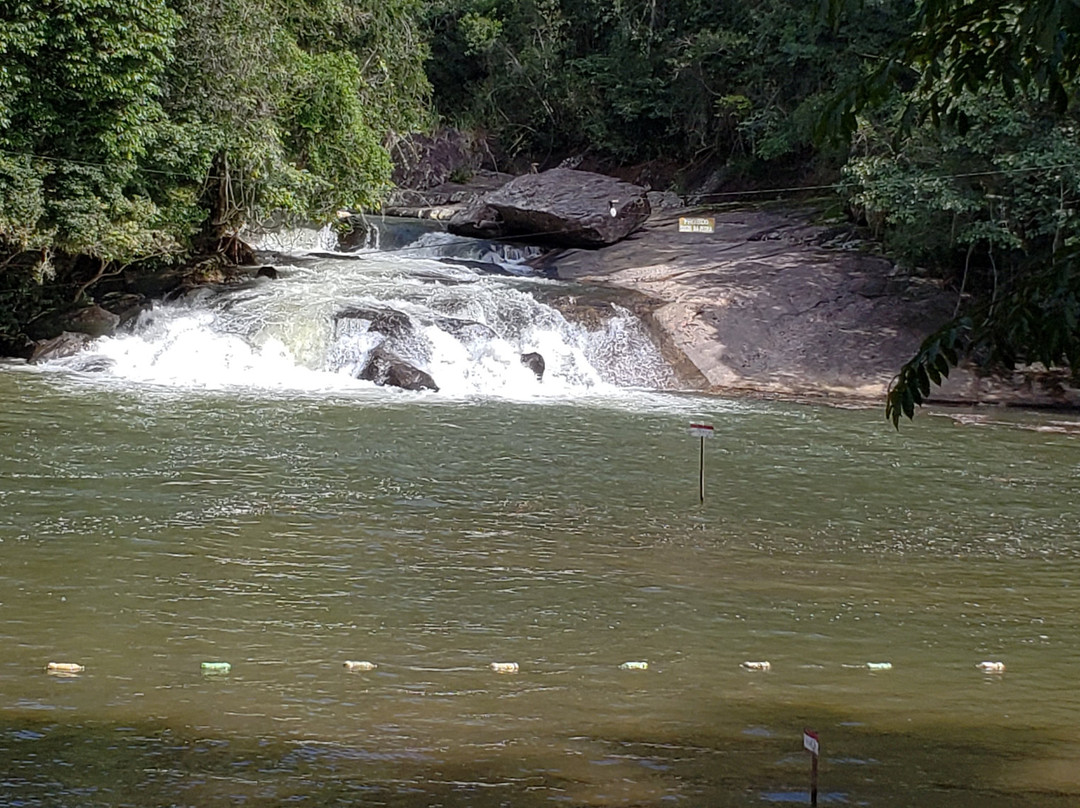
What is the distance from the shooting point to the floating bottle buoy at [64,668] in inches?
274

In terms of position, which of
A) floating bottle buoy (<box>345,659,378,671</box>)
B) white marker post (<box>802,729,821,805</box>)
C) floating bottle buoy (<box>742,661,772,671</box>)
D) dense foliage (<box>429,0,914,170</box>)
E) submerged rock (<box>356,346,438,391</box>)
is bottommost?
floating bottle buoy (<box>345,659,378,671</box>)

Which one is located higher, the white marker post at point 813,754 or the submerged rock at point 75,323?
the submerged rock at point 75,323

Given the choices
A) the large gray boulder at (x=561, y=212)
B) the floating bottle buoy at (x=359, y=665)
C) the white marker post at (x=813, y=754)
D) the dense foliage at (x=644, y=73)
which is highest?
the dense foliage at (x=644, y=73)

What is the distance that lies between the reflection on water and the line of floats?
0.22ft

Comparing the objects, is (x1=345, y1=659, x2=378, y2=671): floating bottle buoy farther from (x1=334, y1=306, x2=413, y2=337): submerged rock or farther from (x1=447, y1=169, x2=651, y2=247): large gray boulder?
(x1=447, y1=169, x2=651, y2=247): large gray boulder

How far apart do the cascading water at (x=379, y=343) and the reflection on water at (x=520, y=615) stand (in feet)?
12.8

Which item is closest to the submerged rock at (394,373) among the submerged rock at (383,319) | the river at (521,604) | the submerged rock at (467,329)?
the submerged rock at (383,319)

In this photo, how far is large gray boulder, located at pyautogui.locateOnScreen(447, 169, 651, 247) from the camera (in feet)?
88.1

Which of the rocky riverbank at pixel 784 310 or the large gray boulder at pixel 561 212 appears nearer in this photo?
the rocky riverbank at pixel 784 310

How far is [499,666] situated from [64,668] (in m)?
2.36

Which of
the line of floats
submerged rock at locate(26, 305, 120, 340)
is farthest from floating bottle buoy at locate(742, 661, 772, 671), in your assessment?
submerged rock at locate(26, 305, 120, 340)

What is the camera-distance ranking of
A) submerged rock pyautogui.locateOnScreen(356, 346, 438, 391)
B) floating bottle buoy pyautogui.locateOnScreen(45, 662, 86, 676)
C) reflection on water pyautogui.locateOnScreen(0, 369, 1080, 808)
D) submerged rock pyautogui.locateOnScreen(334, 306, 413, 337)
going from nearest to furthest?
reflection on water pyautogui.locateOnScreen(0, 369, 1080, 808) → floating bottle buoy pyautogui.locateOnScreen(45, 662, 86, 676) → submerged rock pyautogui.locateOnScreen(356, 346, 438, 391) → submerged rock pyautogui.locateOnScreen(334, 306, 413, 337)

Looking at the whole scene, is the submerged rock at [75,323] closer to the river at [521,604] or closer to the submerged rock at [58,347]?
the submerged rock at [58,347]

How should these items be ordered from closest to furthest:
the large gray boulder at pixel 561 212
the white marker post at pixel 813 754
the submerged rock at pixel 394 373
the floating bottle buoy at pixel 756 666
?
the white marker post at pixel 813 754, the floating bottle buoy at pixel 756 666, the submerged rock at pixel 394 373, the large gray boulder at pixel 561 212
